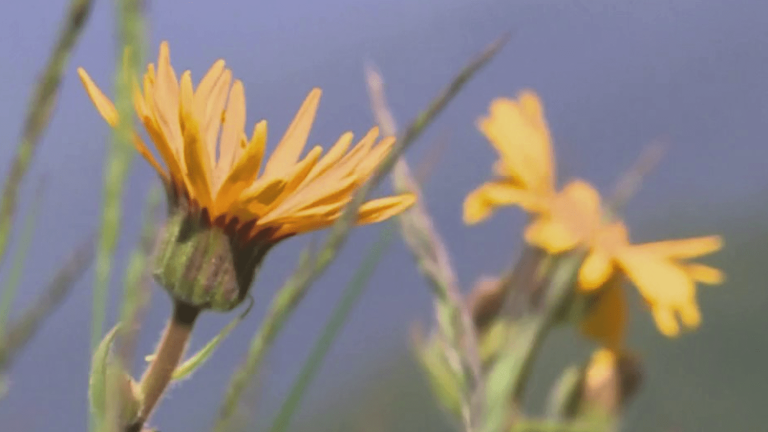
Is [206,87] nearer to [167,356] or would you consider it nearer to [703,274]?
[167,356]

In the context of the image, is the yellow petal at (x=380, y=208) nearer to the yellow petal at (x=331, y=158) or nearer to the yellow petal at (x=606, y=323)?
the yellow petal at (x=331, y=158)

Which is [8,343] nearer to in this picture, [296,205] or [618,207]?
[296,205]

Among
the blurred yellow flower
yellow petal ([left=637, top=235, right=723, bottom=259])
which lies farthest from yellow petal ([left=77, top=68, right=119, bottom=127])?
yellow petal ([left=637, top=235, right=723, bottom=259])

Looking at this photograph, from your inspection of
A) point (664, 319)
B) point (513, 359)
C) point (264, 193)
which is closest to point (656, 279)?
point (664, 319)

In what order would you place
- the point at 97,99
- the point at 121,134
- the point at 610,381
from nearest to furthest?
the point at 121,134 < the point at 97,99 < the point at 610,381

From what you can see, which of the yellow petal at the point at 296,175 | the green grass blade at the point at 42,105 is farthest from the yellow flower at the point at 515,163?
the green grass blade at the point at 42,105

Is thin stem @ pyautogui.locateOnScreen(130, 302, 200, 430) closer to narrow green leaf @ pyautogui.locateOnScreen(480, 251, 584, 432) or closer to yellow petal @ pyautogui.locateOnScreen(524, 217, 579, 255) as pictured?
narrow green leaf @ pyautogui.locateOnScreen(480, 251, 584, 432)

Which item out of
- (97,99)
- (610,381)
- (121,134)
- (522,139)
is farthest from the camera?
(522,139)
